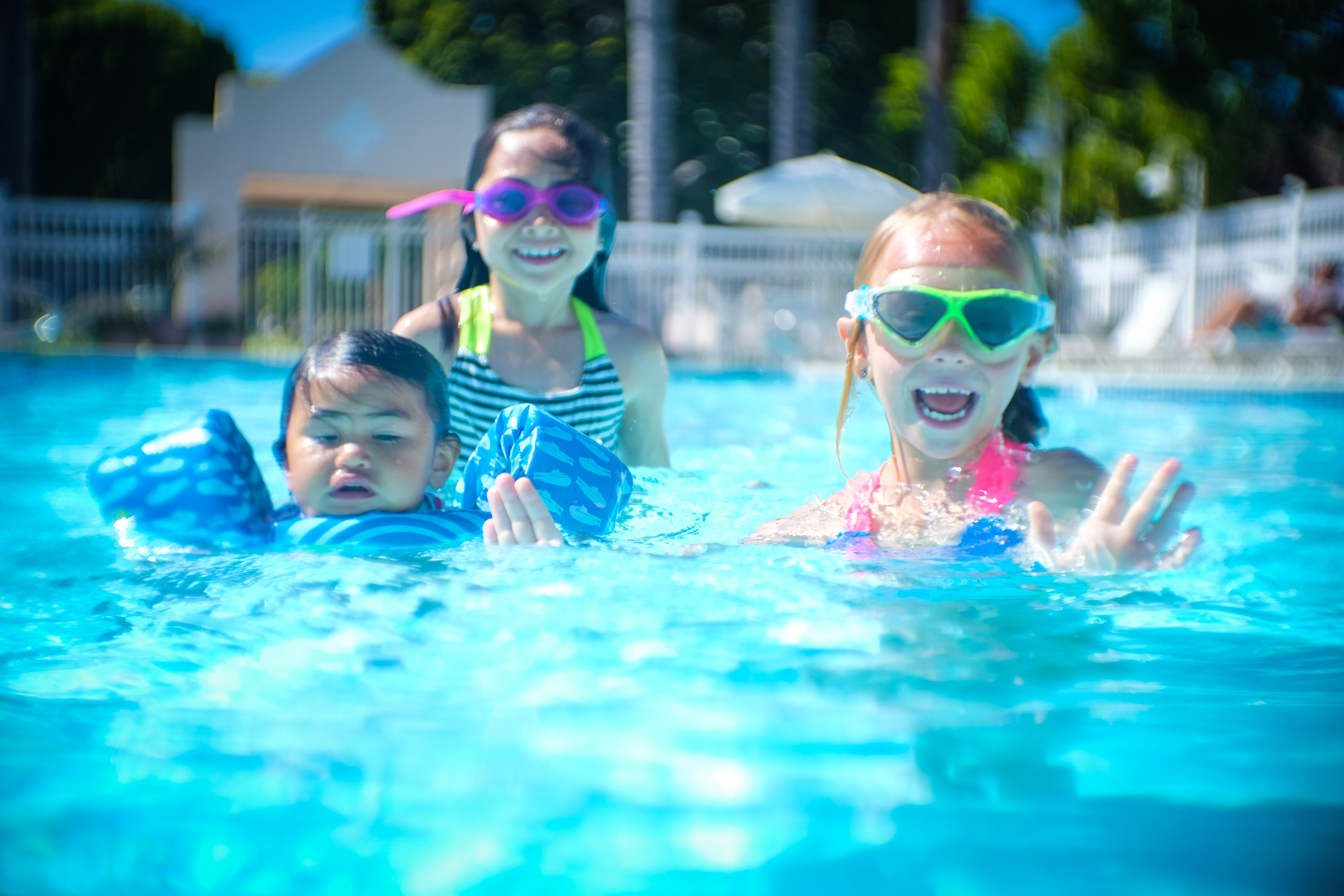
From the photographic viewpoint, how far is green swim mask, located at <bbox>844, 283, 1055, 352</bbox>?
2.47 m

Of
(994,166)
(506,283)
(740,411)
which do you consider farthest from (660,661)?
(994,166)

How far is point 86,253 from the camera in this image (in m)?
16.1

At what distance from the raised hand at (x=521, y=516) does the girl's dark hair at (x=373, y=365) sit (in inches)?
19.9

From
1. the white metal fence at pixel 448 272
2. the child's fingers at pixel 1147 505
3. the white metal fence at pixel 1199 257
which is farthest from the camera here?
the white metal fence at pixel 448 272

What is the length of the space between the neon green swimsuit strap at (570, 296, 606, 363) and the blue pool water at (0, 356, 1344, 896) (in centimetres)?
96

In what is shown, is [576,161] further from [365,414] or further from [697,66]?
[697,66]

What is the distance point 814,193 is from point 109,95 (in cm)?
2028

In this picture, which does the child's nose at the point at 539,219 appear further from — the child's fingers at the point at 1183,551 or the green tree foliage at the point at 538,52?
the green tree foliage at the point at 538,52

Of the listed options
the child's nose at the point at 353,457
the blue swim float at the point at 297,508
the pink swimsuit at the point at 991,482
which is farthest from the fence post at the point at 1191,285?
the child's nose at the point at 353,457

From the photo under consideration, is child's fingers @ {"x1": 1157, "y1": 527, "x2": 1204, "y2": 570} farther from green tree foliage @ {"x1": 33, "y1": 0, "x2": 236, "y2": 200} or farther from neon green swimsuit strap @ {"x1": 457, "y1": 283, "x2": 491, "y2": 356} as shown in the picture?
green tree foliage @ {"x1": 33, "y1": 0, "x2": 236, "y2": 200}

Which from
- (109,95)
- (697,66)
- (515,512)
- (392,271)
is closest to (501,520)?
(515,512)

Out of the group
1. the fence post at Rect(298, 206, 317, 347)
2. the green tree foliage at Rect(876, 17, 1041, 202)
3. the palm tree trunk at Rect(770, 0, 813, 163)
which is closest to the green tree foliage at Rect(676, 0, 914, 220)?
the green tree foliage at Rect(876, 17, 1041, 202)

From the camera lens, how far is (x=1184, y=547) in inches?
86.8

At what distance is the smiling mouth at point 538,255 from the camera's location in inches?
131
